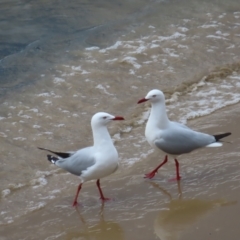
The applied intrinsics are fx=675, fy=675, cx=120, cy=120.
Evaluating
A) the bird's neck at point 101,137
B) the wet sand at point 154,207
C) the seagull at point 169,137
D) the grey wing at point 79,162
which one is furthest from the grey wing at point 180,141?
the grey wing at point 79,162

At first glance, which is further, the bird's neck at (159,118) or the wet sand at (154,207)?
the bird's neck at (159,118)

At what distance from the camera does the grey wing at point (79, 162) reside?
224 inches

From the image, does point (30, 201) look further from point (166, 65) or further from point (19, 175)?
point (166, 65)

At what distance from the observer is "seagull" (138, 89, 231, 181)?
6.05m

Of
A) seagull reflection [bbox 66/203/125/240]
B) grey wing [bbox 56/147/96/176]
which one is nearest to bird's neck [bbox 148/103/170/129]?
grey wing [bbox 56/147/96/176]

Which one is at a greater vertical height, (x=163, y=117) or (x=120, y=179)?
(x=163, y=117)

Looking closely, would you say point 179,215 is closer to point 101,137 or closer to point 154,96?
point 101,137

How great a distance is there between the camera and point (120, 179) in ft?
20.2

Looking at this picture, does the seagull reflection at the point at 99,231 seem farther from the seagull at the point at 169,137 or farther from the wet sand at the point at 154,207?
the seagull at the point at 169,137

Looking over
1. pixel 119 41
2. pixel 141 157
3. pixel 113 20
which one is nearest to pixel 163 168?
pixel 141 157

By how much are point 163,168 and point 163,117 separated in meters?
0.55

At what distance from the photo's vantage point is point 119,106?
8.08m

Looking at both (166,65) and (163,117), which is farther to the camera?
(166,65)

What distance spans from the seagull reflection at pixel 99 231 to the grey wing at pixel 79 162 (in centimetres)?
50
